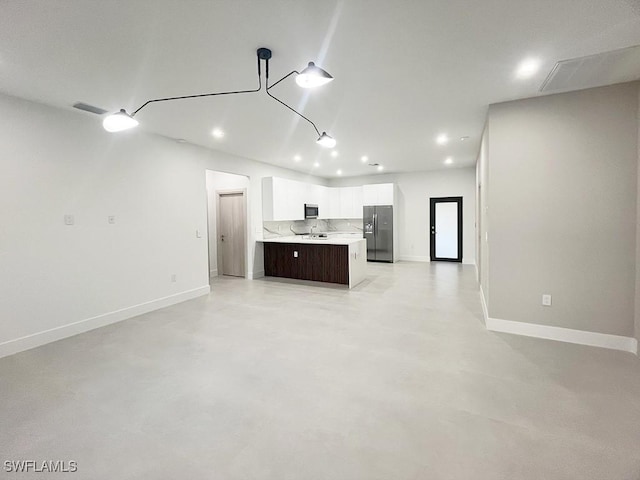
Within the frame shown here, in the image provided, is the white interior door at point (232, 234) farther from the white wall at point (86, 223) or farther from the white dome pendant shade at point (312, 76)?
the white dome pendant shade at point (312, 76)

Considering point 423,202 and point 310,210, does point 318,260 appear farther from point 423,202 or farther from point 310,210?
point 423,202

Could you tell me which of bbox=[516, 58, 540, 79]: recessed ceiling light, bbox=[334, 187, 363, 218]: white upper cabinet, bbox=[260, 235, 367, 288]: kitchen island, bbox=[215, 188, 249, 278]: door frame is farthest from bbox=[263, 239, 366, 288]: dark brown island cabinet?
bbox=[516, 58, 540, 79]: recessed ceiling light

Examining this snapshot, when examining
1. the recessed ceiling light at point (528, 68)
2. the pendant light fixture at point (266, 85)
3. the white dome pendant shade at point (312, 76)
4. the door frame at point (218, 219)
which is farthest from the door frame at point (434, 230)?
the white dome pendant shade at point (312, 76)

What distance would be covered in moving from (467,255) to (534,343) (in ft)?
18.8

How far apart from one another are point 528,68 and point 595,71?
2.12 ft

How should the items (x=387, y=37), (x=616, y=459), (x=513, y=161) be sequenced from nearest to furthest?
(x=616, y=459), (x=387, y=37), (x=513, y=161)

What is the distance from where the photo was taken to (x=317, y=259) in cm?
656

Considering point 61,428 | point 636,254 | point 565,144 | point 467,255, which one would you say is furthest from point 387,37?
point 467,255

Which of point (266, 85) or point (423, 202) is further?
point (423, 202)

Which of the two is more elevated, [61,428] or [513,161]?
[513,161]

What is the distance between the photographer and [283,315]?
14.5 feet

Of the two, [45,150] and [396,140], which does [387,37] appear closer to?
[396,140]

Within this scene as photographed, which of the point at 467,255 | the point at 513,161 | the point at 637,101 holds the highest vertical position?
the point at 637,101

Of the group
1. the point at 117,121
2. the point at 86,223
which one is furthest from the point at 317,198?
the point at 117,121
